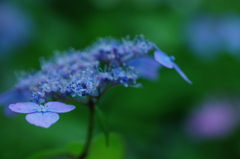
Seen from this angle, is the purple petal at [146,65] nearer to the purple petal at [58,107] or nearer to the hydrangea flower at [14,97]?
the hydrangea flower at [14,97]

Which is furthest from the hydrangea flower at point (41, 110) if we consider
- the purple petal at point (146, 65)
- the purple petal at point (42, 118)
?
the purple petal at point (146, 65)

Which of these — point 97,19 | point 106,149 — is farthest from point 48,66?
point 97,19

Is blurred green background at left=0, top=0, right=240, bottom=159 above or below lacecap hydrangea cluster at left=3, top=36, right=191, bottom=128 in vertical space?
above

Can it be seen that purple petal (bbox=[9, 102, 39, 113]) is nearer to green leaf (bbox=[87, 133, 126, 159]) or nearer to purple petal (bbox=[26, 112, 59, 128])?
purple petal (bbox=[26, 112, 59, 128])

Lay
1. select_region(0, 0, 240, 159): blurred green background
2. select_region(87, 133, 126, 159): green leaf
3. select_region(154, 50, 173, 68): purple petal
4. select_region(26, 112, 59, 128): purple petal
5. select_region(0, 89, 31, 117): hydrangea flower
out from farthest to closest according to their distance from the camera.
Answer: select_region(0, 0, 240, 159): blurred green background → select_region(87, 133, 126, 159): green leaf → select_region(0, 89, 31, 117): hydrangea flower → select_region(154, 50, 173, 68): purple petal → select_region(26, 112, 59, 128): purple petal

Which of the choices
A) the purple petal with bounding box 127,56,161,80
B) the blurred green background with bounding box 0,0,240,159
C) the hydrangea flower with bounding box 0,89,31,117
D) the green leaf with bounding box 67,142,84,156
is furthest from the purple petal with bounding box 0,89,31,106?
the blurred green background with bounding box 0,0,240,159

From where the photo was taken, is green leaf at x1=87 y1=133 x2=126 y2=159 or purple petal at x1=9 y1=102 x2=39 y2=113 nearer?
purple petal at x1=9 y1=102 x2=39 y2=113

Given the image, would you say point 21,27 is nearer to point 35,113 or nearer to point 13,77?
point 13,77
